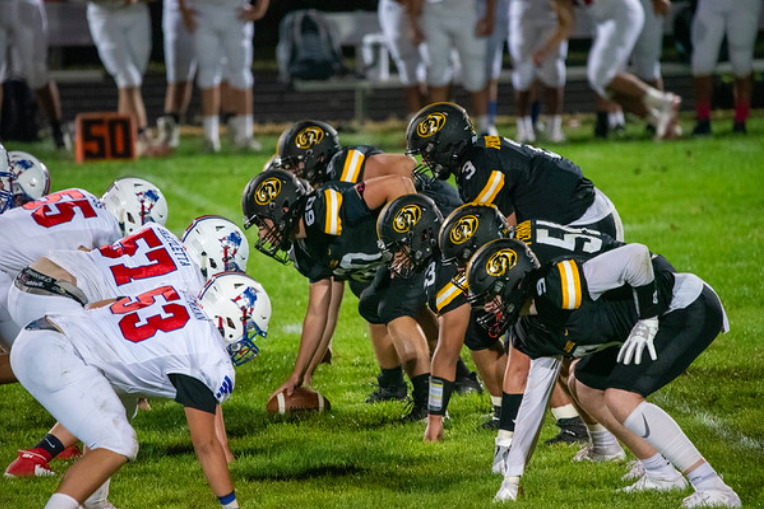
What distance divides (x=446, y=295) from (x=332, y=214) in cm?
73

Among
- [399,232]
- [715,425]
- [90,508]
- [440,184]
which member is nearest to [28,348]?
[90,508]

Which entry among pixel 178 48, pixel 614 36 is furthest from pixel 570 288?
pixel 178 48

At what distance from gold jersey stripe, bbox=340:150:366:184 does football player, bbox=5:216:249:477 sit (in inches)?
52.3

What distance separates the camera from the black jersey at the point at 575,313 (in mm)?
4516

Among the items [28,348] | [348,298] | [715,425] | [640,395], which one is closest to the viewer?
[28,348]

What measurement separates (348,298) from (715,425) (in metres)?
4.10

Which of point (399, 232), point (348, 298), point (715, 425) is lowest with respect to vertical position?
point (348, 298)

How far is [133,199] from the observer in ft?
21.1

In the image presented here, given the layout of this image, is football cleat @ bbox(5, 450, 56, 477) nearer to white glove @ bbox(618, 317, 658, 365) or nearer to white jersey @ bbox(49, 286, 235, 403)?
white jersey @ bbox(49, 286, 235, 403)

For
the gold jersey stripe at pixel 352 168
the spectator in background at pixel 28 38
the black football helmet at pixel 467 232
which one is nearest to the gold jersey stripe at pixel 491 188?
the black football helmet at pixel 467 232

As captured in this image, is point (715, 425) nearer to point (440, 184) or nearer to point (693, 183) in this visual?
point (440, 184)

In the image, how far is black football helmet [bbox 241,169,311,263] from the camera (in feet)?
18.3

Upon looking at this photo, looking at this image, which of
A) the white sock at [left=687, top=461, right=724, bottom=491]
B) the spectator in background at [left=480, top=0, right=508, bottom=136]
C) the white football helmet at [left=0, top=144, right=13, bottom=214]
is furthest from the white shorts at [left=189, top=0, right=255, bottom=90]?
the white sock at [left=687, top=461, right=724, bottom=491]

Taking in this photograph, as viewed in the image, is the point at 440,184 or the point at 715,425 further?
the point at 440,184
